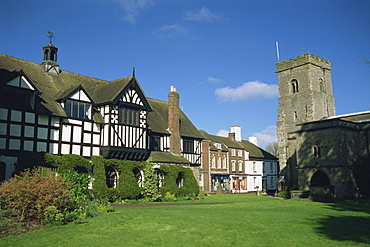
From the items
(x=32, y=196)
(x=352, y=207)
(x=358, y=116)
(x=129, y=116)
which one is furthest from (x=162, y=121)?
(x=32, y=196)

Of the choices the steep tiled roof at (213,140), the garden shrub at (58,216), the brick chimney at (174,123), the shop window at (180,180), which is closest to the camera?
the garden shrub at (58,216)

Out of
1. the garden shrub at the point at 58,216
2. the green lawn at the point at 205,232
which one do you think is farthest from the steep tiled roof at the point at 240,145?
the garden shrub at the point at 58,216

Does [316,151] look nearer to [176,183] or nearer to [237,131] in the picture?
[176,183]

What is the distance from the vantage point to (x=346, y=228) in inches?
509

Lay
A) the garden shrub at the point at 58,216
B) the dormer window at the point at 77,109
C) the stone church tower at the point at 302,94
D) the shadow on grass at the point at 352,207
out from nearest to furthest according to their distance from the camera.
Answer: the garden shrub at the point at 58,216 → the shadow on grass at the point at 352,207 → the dormer window at the point at 77,109 → the stone church tower at the point at 302,94

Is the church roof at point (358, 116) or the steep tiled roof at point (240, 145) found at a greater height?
the church roof at point (358, 116)

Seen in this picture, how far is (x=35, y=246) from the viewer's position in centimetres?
1045

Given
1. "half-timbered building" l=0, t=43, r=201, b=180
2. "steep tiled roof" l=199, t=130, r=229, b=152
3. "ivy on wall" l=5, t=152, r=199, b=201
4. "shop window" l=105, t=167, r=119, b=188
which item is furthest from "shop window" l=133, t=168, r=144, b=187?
"steep tiled roof" l=199, t=130, r=229, b=152

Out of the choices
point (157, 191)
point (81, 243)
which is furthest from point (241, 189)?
point (81, 243)

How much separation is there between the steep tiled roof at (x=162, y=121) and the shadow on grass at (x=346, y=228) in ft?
75.1

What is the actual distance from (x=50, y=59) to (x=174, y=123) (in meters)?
14.2

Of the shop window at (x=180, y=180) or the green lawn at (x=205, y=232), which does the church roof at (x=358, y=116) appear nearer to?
the shop window at (x=180, y=180)

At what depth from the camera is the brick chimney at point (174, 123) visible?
3762cm

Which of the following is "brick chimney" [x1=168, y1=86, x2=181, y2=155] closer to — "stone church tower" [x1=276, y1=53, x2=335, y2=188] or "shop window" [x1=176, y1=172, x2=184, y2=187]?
"shop window" [x1=176, y1=172, x2=184, y2=187]
